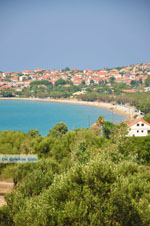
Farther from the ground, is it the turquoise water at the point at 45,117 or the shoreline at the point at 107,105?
the shoreline at the point at 107,105

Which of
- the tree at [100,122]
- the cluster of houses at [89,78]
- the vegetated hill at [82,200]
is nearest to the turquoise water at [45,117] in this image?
the tree at [100,122]

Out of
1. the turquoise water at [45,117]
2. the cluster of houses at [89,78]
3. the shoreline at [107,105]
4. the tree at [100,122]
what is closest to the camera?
the tree at [100,122]

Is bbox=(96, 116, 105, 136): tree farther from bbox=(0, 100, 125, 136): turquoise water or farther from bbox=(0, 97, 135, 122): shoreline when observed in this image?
bbox=(0, 97, 135, 122): shoreline

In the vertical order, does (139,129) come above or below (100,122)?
below

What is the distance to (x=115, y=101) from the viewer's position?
53250 millimetres

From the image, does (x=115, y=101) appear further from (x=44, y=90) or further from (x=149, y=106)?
(x=44, y=90)

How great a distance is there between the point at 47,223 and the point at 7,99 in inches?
2684

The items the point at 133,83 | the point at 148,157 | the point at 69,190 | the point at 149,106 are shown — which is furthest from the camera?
the point at 133,83

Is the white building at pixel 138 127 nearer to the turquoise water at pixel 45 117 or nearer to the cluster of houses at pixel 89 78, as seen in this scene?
the turquoise water at pixel 45 117

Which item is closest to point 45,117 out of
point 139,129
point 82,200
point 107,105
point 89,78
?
point 107,105

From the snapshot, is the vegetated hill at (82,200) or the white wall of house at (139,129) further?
the white wall of house at (139,129)

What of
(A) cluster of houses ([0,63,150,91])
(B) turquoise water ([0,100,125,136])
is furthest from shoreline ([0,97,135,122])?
(A) cluster of houses ([0,63,150,91])

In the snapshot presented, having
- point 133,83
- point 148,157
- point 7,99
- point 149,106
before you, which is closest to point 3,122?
point 149,106

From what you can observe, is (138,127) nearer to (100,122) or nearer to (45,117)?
(100,122)
